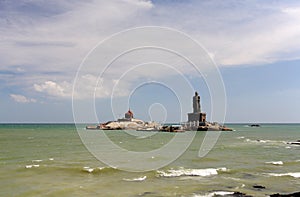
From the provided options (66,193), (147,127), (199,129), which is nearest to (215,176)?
(66,193)

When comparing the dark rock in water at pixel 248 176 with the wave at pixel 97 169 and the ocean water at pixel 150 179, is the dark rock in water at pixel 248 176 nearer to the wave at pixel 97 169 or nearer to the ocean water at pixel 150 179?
the ocean water at pixel 150 179

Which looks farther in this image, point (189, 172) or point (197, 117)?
point (197, 117)

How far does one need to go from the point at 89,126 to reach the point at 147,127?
33.5 metres

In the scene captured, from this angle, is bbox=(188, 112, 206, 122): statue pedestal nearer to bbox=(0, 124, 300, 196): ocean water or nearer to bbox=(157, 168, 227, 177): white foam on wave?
bbox=(0, 124, 300, 196): ocean water

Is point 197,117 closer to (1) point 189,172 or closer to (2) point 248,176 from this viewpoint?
(1) point 189,172

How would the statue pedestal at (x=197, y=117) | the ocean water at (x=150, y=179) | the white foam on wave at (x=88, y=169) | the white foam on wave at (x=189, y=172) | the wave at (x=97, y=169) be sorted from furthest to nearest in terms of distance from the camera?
the statue pedestal at (x=197, y=117) < the white foam on wave at (x=88, y=169) < the wave at (x=97, y=169) < the white foam on wave at (x=189, y=172) < the ocean water at (x=150, y=179)

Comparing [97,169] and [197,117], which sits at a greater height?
[197,117]

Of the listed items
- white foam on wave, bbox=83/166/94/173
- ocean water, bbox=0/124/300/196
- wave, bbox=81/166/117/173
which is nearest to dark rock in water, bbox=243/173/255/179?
ocean water, bbox=0/124/300/196

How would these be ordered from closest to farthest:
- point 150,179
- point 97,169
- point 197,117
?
point 150,179
point 97,169
point 197,117

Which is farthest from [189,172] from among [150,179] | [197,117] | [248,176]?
[197,117]

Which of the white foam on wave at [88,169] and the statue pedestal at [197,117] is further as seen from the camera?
the statue pedestal at [197,117]

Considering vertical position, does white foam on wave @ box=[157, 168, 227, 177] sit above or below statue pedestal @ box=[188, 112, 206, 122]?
below

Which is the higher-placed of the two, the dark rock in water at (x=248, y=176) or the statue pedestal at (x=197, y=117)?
the statue pedestal at (x=197, y=117)

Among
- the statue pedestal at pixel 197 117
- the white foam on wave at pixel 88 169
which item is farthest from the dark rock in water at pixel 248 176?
the statue pedestal at pixel 197 117
